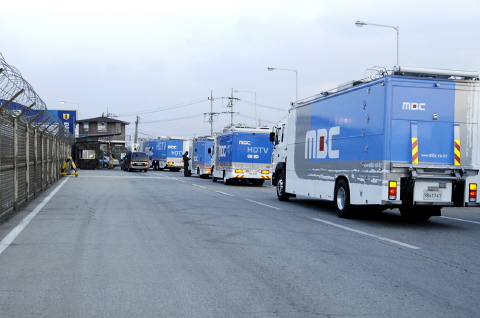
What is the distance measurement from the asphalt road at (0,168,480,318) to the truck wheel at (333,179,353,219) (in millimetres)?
250

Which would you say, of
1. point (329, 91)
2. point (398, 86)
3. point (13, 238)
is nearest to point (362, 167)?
point (398, 86)

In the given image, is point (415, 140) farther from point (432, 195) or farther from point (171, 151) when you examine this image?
point (171, 151)

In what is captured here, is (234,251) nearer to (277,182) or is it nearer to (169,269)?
(169,269)

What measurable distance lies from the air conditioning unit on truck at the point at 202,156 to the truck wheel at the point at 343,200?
68.4ft

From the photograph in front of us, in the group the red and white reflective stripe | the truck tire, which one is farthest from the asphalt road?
the truck tire

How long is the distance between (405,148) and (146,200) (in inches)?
340

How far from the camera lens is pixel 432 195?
36.2 ft

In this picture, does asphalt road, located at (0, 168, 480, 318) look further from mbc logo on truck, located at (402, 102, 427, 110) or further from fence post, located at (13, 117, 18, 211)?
mbc logo on truck, located at (402, 102, 427, 110)

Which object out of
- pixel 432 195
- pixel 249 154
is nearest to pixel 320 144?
pixel 432 195

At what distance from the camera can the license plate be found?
11.0 m

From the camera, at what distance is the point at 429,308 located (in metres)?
5.11

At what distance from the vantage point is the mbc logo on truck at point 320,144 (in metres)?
13.4

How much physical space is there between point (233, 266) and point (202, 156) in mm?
29687

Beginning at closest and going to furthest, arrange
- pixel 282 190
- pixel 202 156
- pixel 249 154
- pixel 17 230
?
pixel 17 230 → pixel 282 190 → pixel 249 154 → pixel 202 156
